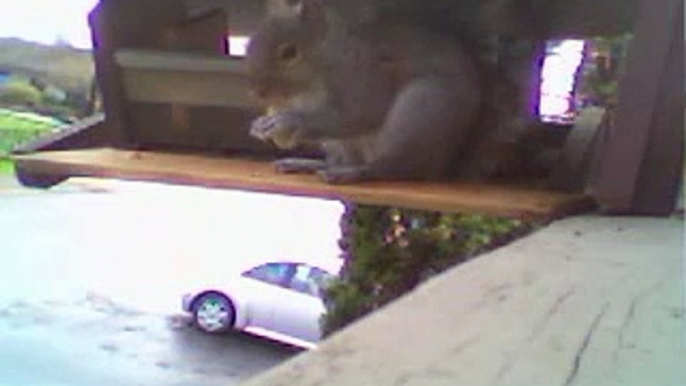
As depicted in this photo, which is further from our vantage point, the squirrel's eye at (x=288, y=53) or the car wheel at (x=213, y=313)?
the car wheel at (x=213, y=313)

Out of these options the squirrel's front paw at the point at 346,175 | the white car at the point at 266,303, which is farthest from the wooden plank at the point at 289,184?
the white car at the point at 266,303

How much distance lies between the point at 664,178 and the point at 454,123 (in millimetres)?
270

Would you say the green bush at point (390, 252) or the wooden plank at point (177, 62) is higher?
the wooden plank at point (177, 62)

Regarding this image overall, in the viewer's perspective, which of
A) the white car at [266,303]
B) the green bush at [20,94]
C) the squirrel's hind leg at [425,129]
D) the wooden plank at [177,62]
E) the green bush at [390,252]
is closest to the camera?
the squirrel's hind leg at [425,129]

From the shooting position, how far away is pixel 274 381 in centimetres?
43

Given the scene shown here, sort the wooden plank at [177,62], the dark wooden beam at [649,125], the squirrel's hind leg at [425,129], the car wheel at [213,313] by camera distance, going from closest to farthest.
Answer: the dark wooden beam at [649,125] → the squirrel's hind leg at [425,129] → the wooden plank at [177,62] → the car wheel at [213,313]

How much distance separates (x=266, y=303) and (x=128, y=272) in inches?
55.4

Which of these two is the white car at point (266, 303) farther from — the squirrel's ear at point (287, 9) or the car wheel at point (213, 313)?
the squirrel's ear at point (287, 9)

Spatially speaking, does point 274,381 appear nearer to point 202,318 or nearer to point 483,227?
point 483,227

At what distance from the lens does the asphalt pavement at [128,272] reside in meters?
5.59

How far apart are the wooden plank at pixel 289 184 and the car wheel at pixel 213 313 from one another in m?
4.60

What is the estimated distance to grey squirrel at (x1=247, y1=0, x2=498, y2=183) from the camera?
130cm

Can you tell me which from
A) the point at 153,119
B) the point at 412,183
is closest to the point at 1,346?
the point at 153,119

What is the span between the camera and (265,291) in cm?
598
